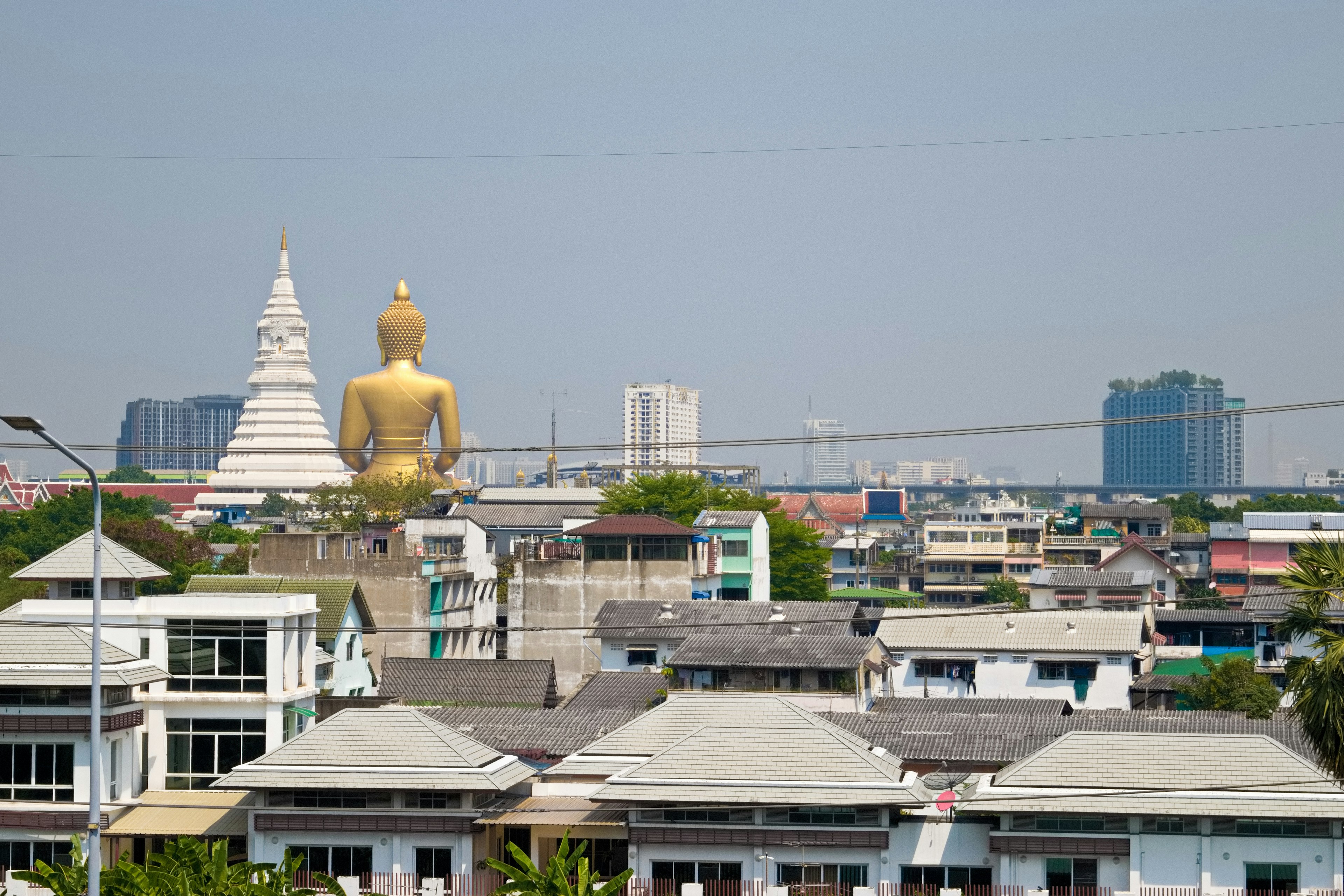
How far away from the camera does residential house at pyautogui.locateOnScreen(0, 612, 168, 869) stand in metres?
30.5

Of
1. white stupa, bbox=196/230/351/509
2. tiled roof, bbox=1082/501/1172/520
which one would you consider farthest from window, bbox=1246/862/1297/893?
white stupa, bbox=196/230/351/509

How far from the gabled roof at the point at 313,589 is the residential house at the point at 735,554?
20.0m

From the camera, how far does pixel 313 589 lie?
4556cm

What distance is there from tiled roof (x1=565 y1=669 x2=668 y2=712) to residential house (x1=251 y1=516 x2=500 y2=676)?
32.8ft

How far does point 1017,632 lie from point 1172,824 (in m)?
25.8

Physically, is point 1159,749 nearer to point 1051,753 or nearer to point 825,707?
point 1051,753

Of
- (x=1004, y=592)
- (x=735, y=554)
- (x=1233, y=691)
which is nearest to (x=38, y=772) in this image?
(x=1233, y=691)

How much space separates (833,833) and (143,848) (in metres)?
12.8

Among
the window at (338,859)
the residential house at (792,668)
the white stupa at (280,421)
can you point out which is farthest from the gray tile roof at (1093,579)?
the white stupa at (280,421)

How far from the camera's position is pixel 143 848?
1250 inches

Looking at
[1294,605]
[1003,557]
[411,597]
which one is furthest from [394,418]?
[1294,605]

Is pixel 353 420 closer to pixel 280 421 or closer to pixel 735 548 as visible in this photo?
pixel 280 421

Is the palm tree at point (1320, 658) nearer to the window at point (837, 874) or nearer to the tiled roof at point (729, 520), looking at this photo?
the window at point (837, 874)

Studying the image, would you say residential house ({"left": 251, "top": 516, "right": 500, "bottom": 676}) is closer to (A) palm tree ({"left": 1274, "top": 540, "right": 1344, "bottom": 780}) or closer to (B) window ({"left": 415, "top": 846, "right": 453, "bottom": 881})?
(B) window ({"left": 415, "top": 846, "right": 453, "bottom": 881})
